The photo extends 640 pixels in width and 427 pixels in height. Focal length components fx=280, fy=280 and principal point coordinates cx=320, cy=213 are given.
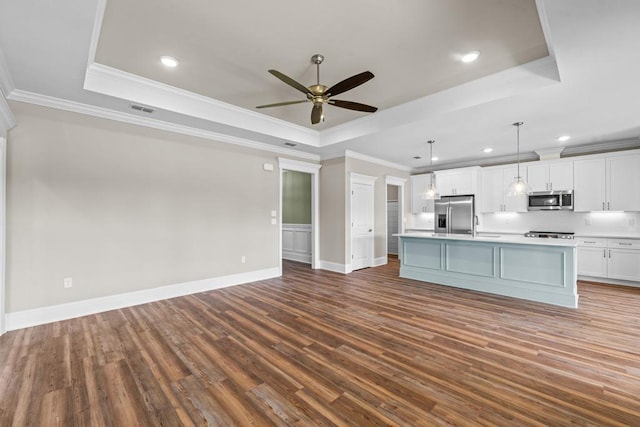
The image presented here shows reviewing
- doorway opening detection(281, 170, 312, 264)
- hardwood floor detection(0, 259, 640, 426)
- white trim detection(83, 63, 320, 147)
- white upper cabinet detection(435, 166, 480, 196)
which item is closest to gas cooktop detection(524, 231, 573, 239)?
white upper cabinet detection(435, 166, 480, 196)

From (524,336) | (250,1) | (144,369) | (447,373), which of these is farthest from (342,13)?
(524,336)

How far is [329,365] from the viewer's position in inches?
95.6

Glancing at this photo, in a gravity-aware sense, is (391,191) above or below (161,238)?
above

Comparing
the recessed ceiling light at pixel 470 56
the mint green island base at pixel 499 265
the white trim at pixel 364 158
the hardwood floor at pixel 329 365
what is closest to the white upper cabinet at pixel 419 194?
the white trim at pixel 364 158

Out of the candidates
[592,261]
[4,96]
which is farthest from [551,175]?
[4,96]

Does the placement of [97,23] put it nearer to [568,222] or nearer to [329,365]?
[329,365]

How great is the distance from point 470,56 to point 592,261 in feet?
16.7

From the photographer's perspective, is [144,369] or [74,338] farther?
[74,338]

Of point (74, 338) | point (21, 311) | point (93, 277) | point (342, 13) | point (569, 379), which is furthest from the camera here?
point (93, 277)

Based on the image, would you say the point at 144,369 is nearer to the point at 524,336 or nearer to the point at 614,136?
the point at 524,336

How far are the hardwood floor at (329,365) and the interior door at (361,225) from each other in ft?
8.12

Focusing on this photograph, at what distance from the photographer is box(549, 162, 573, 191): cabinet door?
19.2ft

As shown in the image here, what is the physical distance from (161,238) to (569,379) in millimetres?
4999

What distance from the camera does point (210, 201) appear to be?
4.88 m
